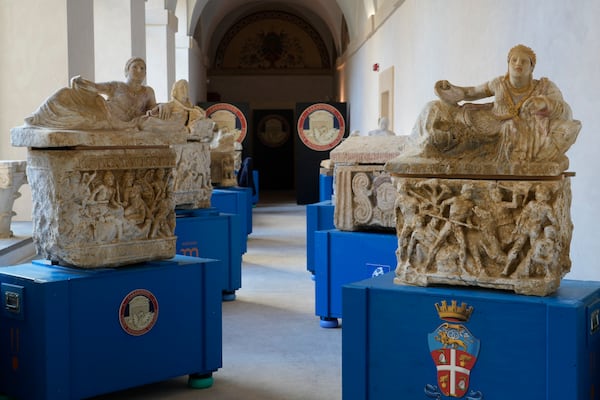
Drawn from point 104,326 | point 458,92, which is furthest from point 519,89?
point 104,326

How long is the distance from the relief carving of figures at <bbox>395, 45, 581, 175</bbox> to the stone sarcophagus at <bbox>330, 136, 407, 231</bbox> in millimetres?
2352

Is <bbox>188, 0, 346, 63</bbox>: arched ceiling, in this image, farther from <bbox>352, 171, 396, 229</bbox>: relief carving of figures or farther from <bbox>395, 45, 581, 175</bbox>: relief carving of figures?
<bbox>395, 45, 581, 175</bbox>: relief carving of figures

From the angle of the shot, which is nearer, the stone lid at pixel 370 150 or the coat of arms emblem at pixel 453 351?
the coat of arms emblem at pixel 453 351

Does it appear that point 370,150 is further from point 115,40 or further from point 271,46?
point 271,46

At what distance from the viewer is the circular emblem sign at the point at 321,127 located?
20.1 meters

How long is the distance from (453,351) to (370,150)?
3124 mm

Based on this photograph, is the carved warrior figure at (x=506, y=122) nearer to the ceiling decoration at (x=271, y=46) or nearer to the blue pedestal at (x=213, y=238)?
the blue pedestal at (x=213, y=238)

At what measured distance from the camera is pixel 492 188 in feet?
→ 12.9

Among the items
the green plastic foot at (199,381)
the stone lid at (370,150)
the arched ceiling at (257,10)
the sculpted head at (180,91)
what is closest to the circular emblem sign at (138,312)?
the green plastic foot at (199,381)

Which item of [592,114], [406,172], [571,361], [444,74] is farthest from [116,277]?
[444,74]

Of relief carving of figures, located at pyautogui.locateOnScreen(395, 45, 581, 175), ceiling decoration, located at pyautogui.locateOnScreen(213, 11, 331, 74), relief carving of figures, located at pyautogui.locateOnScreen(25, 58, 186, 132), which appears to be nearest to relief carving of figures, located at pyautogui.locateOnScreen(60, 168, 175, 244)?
relief carving of figures, located at pyautogui.locateOnScreen(25, 58, 186, 132)

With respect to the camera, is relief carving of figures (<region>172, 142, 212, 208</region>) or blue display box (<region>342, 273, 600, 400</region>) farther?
relief carving of figures (<region>172, 142, 212, 208</region>)

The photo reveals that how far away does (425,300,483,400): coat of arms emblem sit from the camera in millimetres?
3867

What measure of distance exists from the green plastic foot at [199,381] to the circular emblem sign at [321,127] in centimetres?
1464
